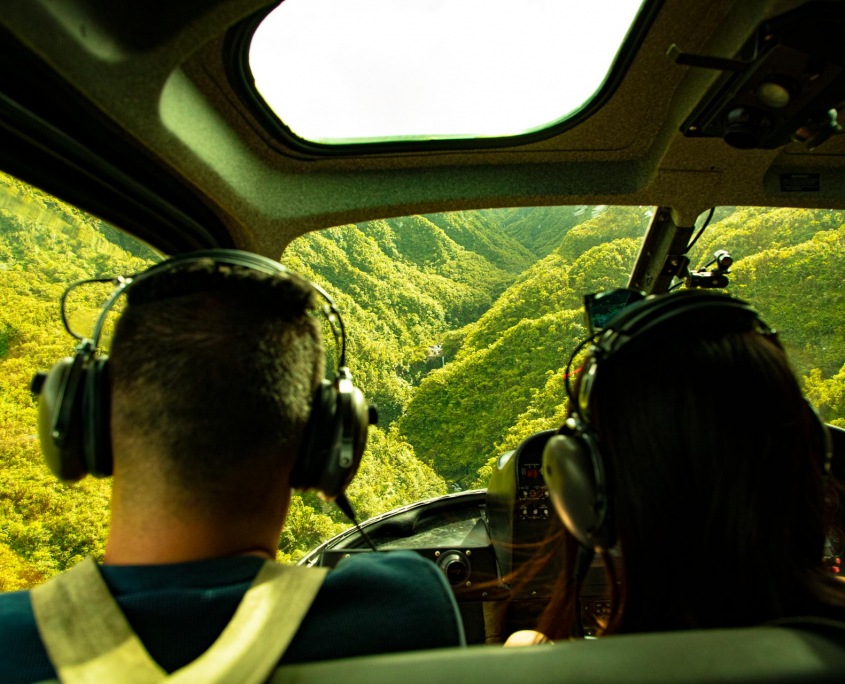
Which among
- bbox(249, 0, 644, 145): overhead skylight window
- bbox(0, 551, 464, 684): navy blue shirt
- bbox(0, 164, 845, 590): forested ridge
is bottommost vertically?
bbox(0, 551, 464, 684): navy blue shirt

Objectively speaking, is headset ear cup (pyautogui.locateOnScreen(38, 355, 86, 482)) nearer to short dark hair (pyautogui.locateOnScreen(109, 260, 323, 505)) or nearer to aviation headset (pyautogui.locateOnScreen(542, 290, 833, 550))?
short dark hair (pyautogui.locateOnScreen(109, 260, 323, 505))

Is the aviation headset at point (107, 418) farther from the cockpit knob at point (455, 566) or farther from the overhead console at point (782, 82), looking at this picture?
the cockpit knob at point (455, 566)

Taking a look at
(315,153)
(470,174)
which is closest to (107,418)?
(315,153)

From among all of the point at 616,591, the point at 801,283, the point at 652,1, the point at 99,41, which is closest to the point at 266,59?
the point at 99,41

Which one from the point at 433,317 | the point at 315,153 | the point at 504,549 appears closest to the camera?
the point at 315,153

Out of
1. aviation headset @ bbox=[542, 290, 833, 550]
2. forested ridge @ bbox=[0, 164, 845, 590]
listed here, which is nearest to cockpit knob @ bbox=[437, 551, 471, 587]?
forested ridge @ bbox=[0, 164, 845, 590]

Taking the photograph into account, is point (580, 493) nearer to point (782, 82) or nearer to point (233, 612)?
point (233, 612)

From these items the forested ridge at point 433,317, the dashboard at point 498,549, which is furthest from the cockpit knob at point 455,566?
the forested ridge at point 433,317
